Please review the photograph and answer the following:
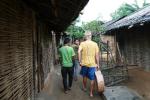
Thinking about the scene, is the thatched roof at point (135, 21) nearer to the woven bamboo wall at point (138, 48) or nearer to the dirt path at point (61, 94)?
the woven bamboo wall at point (138, 48)

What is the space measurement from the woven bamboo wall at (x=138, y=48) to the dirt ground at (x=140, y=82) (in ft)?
1.20

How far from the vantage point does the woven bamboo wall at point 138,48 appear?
44.5ft

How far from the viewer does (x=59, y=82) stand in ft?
41.1

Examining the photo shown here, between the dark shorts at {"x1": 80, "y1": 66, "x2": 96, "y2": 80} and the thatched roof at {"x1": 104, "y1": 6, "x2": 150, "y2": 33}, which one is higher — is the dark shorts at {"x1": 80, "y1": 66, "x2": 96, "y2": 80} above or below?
below

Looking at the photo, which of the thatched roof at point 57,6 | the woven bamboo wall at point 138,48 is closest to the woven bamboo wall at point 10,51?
the thatched roof at point 57,6

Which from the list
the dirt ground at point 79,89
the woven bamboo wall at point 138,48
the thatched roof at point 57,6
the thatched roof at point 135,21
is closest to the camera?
the thatched roof at point 57,6

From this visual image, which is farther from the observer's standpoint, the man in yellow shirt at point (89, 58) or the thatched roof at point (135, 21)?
the thatched roof at point (135, 21)

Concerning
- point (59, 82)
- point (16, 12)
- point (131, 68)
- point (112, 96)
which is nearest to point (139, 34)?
point (131, 68)

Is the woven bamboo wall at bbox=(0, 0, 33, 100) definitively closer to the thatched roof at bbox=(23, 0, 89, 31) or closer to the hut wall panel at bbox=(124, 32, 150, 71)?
the thatched roof at bbox=(23, 0, 89, 31)

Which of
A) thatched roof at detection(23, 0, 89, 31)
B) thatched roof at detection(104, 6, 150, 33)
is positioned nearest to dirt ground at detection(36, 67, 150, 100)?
thatched roof at detection(104, 6, 150, 33)

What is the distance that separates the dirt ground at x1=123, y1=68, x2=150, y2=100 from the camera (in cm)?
962

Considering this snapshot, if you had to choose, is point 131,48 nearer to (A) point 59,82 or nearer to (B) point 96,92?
(A) point 59,82

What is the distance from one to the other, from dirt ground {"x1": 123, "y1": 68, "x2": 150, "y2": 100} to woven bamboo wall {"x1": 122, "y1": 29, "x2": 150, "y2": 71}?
0.37 m

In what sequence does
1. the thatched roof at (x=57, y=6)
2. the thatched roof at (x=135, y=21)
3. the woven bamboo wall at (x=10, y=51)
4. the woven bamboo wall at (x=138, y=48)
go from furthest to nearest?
the woven bamboo wall at (x=138, y=48) → the thatched roof at (x=135, y=21) → the thatched roof at (x=57, y=6) → the woven bamboo wall at (x=10, y=51)
